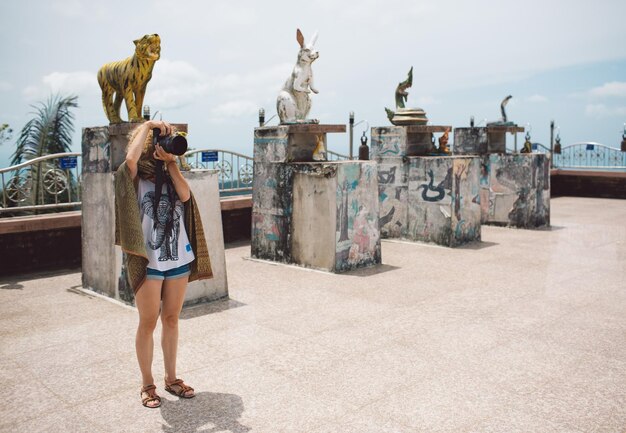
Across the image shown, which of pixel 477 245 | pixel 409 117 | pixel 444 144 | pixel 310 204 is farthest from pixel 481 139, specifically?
pixel 310 204

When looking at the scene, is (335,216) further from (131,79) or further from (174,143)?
(174,143)

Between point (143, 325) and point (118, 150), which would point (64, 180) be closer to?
point (118, 150)

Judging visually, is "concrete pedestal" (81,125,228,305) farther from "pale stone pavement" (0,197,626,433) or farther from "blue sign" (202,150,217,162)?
"blue sign" (202,150,217,162)

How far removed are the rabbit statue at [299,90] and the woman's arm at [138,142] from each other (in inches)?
182

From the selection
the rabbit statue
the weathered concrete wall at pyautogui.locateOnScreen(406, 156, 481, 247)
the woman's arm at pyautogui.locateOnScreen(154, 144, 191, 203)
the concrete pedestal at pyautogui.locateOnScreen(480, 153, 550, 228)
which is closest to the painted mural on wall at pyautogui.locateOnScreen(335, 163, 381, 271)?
the rabbit statue

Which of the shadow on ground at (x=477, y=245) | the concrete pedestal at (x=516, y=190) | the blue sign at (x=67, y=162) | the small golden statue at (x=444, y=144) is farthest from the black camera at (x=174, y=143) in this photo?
the concrete pedestal at (x=516, y=190)

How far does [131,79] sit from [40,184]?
323 centimetres

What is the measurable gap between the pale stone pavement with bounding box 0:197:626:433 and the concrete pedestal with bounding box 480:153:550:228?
11.5ft

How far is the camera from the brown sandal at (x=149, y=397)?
410cm

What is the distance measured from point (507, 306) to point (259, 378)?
299 centimetres

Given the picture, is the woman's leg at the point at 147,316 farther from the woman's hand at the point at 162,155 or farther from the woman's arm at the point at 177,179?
the woman's hand at the point at 162,155

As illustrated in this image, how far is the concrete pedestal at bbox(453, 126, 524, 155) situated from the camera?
39.9 feet

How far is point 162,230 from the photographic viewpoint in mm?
4047

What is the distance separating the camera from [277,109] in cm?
866
